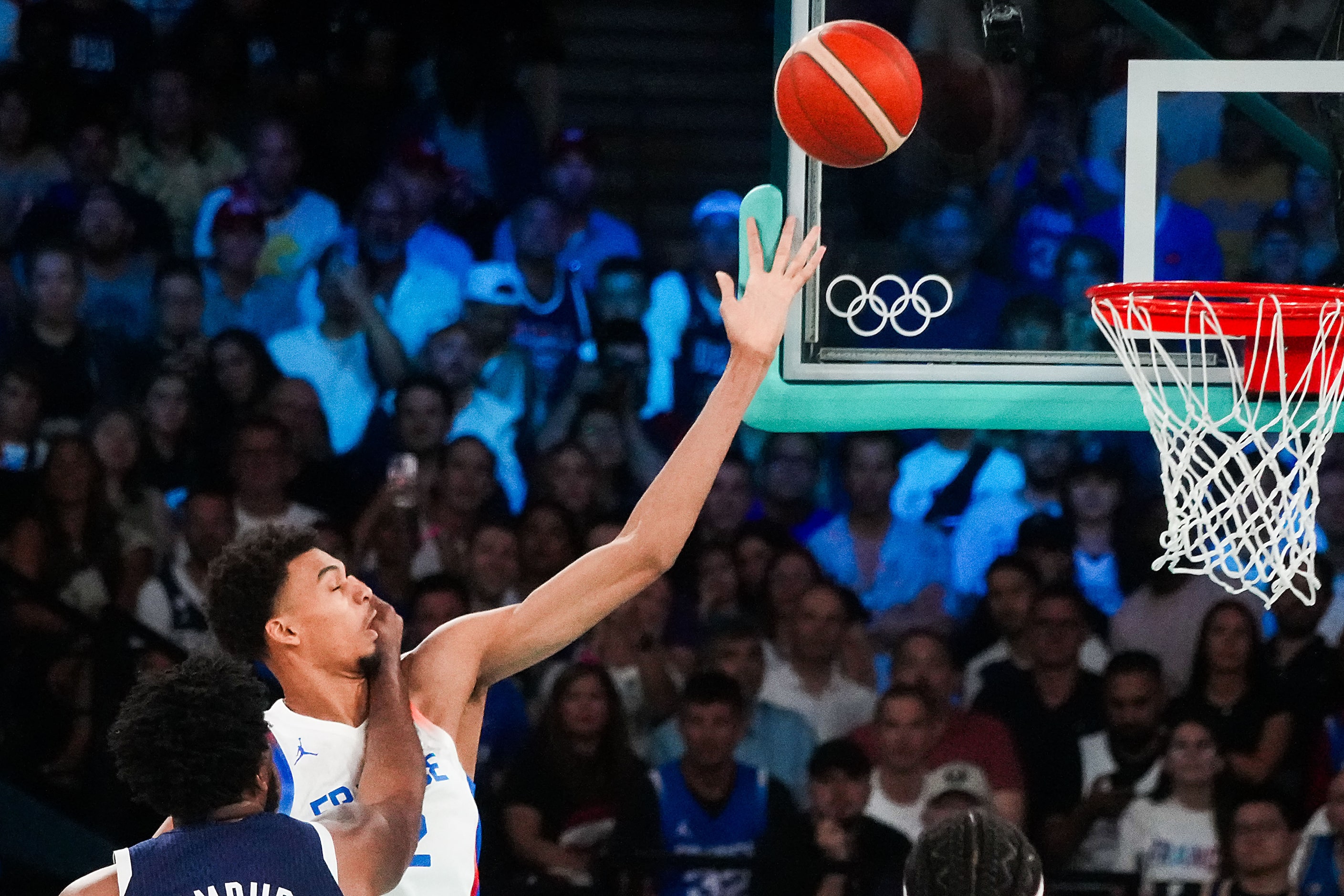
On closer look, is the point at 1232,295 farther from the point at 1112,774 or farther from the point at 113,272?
the point at 113,272

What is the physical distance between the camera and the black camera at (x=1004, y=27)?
3.44 m

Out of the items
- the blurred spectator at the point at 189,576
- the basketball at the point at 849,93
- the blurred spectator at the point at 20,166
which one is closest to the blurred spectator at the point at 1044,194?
the basketball at the point at 849,93

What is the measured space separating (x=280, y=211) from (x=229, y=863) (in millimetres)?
3413

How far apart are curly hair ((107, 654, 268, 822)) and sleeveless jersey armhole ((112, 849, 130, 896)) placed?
0.19 ft

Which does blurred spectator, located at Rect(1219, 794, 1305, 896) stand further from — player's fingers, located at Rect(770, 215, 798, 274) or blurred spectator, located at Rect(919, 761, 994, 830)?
player's fingers, located at Rect(770, 215, 798, 274)

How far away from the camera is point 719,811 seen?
4.28 meters

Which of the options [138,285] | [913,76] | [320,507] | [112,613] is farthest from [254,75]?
[913,76]

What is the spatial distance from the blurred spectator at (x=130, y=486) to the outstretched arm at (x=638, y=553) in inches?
102

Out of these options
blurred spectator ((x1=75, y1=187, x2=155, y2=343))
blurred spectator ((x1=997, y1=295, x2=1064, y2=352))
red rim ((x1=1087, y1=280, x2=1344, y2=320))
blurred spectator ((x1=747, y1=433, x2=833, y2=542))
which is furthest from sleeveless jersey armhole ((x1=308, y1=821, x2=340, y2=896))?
blurred spectator ((x1=75, y1=187, x2=155, y2=343))

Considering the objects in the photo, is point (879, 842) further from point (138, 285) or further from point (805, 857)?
point (138, 285)

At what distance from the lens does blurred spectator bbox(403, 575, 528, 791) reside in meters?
4.37

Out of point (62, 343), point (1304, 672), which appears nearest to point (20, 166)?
point (62, 343)

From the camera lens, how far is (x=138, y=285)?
4688 millimetres

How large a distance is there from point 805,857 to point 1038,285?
174cm
